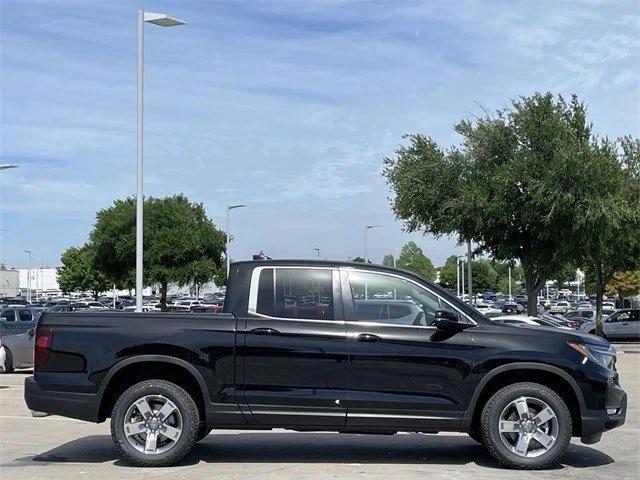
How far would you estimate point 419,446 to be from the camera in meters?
10.3

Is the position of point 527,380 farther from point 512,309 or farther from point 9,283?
point 9,283

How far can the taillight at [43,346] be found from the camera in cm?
903

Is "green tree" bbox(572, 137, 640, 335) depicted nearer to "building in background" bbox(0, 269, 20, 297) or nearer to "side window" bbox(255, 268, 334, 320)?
"side window" bbox(255, 268, 334, 320)

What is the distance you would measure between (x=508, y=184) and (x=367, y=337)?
24506mm

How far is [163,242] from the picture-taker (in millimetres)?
53406

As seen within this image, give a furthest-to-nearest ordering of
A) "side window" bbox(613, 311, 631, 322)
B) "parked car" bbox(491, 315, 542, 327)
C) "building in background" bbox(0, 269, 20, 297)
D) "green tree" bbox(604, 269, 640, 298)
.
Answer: "building in background" bbox(0, 269, 20, 297) < "green tree" bbox(604, 269, 640, 298) < "side window" bbox(613, 311, 631, 322) < "parked car" bbox(491, 315, 542, 327)

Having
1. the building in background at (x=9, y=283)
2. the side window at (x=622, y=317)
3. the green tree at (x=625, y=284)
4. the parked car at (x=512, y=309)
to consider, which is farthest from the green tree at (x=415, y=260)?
the side window at (x=622, y=317)

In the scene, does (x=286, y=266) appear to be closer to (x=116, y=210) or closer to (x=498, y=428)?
(x=498, y=428)

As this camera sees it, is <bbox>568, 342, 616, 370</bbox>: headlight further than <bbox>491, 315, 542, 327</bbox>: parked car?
No

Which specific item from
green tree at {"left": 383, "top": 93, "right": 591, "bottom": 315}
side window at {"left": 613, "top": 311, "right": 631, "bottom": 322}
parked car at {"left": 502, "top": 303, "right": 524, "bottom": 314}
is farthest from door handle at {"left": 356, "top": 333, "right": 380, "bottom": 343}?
parked car at {"left": 502, "top": 303, "right": 524, "bottom": 314}

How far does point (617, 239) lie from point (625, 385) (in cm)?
1678

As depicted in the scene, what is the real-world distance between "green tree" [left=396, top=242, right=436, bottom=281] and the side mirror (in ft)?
306

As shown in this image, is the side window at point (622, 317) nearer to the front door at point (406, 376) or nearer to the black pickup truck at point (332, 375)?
the black pickup truck at point (332, 375)

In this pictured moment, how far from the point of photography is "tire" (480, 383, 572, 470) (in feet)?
28.8
